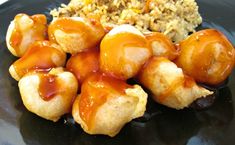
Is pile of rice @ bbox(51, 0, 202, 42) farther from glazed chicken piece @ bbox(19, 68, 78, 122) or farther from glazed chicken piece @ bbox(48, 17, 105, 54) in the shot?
glazed chicken piece @ bbox(19, 68, 78, 122)

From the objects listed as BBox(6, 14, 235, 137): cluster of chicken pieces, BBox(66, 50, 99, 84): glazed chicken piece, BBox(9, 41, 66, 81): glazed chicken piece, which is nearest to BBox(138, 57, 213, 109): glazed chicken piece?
BBox(6, 14, 235, 137): cluster of chicken pieces

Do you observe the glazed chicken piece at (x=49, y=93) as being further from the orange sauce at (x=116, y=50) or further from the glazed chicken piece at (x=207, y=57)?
the glazed chicken piece at (x=207, y=57)

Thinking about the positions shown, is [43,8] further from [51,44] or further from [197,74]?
[197,74]

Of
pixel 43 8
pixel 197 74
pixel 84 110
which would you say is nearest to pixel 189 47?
pixel 197 74

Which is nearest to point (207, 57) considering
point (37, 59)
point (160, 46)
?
point (160, 46)

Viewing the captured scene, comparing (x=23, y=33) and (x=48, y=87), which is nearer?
(x=48, y=87)

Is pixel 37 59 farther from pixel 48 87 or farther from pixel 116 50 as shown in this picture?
pixel 116 50
